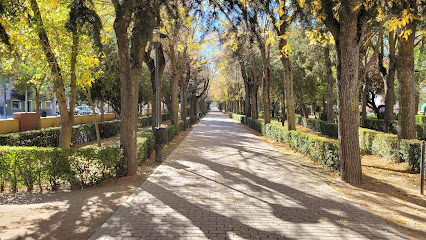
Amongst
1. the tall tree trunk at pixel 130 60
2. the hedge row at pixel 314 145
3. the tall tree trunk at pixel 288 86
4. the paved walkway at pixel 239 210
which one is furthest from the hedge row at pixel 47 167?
the tall tree trunk at pixel 288 86

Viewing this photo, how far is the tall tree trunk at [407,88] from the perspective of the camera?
9375mm

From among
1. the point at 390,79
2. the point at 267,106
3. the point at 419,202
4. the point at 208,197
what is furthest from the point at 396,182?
the point at 267,106

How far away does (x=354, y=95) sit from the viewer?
696 centimetres

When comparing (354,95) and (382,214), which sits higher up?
(354,95)

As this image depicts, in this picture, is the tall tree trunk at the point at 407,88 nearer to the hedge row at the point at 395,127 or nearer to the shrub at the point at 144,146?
the hedge row at the point at 395,127

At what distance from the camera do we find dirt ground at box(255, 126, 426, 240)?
4.70 m

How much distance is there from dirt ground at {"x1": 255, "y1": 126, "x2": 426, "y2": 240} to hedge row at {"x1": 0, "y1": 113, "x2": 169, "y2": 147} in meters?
10.4

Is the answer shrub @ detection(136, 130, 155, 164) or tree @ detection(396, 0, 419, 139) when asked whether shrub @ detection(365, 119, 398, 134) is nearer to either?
tree @ detection(396, 0, 419, 139)

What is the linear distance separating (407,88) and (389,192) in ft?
15.6

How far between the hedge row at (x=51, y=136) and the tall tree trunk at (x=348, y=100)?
11117mm

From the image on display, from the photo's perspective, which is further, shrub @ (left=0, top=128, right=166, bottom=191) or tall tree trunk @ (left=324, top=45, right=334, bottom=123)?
tall tree trunk @ (left=324, top=45, right=334, bottom=123)

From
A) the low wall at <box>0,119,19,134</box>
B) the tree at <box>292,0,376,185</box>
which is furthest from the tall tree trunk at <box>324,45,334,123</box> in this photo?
the low wall at <box>0,119,19,134</box>

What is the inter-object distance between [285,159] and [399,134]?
384 centimetres

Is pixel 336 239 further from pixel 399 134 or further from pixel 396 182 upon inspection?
pixel 399 134
